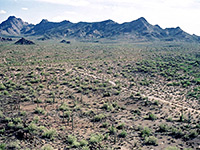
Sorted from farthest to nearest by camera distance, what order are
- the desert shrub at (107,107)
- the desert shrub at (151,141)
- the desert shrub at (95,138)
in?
the desert shrub at (107,107), the desert shrub at (151,141), the desert shrub at (95,138)

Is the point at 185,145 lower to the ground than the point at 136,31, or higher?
lower

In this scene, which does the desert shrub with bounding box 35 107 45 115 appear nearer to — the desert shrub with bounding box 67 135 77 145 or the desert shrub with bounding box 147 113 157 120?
the desert shrub with bounding box 67 135 77 145

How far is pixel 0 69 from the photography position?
3750cm

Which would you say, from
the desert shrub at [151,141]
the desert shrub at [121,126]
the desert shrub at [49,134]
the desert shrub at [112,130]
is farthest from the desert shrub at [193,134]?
the desert shrub at [49,134]

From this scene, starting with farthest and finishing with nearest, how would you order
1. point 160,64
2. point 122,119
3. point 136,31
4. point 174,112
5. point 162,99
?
point 136,31, point 160,64, point 162,99, point 174,112, point 122,119

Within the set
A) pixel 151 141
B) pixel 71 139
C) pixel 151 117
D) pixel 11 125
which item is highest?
pixel 11 125

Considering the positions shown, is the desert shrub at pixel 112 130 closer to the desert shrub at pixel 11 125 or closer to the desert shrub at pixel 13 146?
the desert shrub at pixel 13 146

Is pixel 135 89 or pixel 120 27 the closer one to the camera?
pixel 135 89

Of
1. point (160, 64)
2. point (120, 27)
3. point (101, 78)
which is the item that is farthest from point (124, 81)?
point (120, 27)

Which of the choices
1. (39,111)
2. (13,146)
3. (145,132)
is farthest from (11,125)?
(145,132)

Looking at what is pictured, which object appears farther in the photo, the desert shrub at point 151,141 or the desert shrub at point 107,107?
the desert shrub at point 107,107

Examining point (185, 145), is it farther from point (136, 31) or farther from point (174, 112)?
point (136, 31)

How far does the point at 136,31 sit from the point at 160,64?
135 m

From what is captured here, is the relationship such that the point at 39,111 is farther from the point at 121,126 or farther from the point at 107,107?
the point at 121,126
